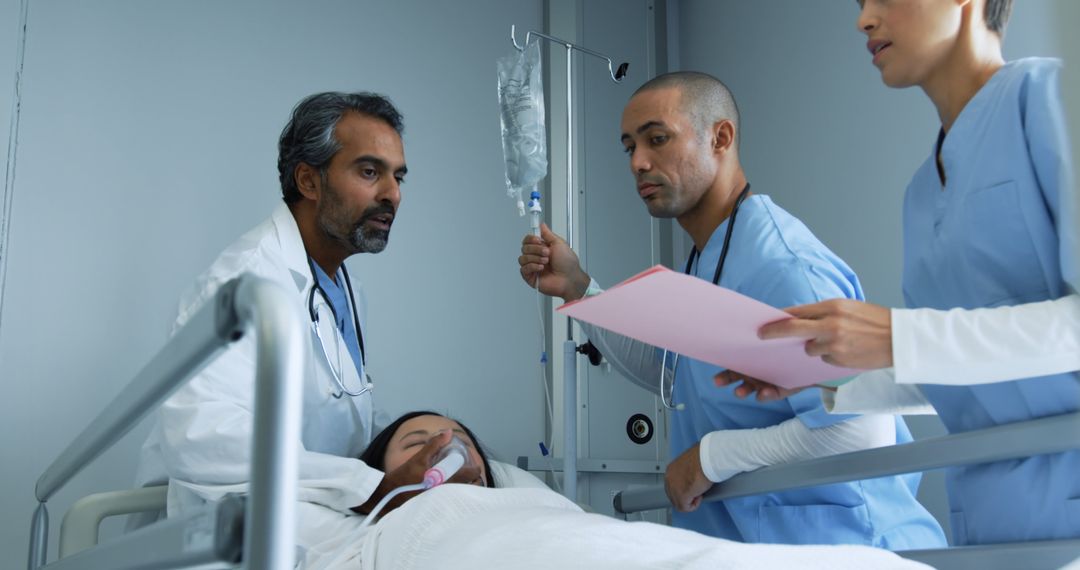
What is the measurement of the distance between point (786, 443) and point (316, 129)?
1.46m

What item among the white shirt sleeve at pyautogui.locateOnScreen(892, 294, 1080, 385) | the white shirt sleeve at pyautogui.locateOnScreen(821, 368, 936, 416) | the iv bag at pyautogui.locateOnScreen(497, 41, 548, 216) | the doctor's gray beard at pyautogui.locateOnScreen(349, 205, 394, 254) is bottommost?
the white shirt sleeve at pyautogui.locateOnScreen(821, 368, 936, 416)

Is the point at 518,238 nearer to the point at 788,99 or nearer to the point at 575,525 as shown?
the point at 788,99

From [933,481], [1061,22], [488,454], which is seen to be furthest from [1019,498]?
[488,454]

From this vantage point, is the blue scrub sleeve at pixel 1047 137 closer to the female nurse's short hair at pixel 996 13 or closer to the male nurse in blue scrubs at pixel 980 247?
the male nurse in blue scrubs at pixel 980 247

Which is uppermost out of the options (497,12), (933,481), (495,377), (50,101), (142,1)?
(497,12)

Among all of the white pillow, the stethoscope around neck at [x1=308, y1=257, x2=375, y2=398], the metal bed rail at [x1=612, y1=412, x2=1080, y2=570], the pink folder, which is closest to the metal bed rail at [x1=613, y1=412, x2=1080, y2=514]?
the metal bed rail at [x1=612, y1=412, x2=1080, y2=570]

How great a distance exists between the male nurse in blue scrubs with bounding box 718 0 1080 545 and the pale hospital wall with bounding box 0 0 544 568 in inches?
62.9

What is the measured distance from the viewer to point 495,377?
2879mm

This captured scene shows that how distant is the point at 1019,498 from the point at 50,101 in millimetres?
2349

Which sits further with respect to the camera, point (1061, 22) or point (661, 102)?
point (661, 102)

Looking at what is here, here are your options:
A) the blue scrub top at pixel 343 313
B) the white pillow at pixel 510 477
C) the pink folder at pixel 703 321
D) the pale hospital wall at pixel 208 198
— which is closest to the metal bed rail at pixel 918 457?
the pink folder at pixel 703 321

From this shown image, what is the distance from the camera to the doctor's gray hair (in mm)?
2326

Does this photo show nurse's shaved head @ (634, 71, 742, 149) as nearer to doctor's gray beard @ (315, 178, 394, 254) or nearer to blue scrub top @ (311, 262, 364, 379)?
doctor's gray beard @ (315, 178, 394, 254)

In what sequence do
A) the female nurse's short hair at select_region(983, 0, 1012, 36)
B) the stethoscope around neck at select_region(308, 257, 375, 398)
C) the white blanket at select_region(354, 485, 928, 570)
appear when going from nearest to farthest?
1. the white blanket at select_region(354, 485, 928, 570)
2. the female nurse's short hair at select_region(983, 0, 1012, 36)
3. the stethoscope around neck at select_region(308, 257, 375, 398)
